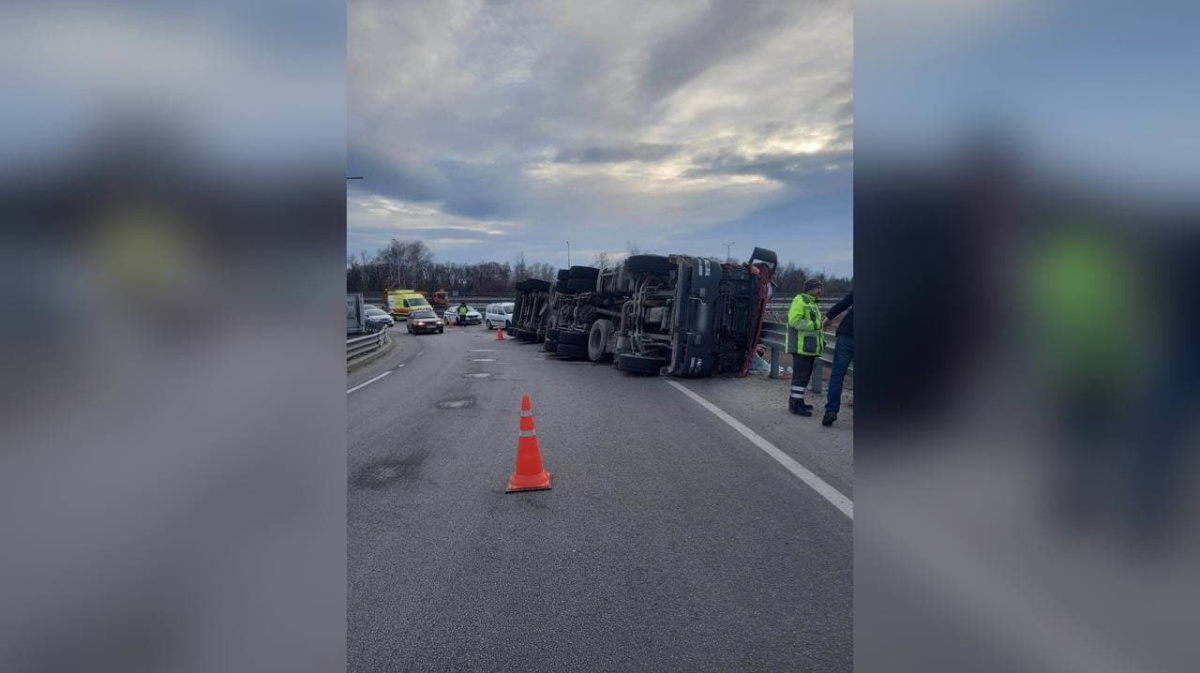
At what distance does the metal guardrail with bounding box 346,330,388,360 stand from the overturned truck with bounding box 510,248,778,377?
6627 mm

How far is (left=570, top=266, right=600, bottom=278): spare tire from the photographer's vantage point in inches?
728

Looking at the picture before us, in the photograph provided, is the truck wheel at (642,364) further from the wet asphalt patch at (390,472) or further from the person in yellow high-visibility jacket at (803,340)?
the wet asphalt patch at (390,472)

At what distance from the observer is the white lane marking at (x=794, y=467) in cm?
490

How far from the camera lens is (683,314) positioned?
41.3 feet

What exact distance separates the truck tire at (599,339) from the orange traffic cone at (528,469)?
36.0 feet

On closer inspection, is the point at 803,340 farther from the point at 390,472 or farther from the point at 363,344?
the point at 363,344

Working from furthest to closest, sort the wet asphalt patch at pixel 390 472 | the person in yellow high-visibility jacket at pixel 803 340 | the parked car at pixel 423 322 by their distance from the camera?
the parked car at pixel 423 322
the person in yellow high-visibility jacket at pixel 803 340
the wet asphalt patch at pixel 390 472

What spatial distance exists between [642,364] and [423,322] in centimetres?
2139

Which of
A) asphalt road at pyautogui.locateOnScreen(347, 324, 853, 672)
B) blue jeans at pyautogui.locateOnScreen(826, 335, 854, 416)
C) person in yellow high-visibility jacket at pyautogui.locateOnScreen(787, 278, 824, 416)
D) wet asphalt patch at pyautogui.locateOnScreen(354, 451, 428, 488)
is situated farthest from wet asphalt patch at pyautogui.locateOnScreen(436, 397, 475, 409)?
blue jeans at pyautogui.locateOnScreen(826, 335, 854, 416)

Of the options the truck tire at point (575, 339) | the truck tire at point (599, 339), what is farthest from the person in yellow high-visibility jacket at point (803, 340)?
the truck tire at point (575, 339)

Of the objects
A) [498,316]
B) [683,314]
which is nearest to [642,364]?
[683,314]
